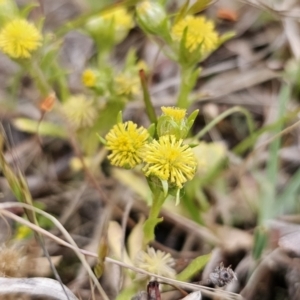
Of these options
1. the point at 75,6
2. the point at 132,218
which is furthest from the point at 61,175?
the point at 75,6

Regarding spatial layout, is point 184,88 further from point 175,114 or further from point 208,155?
point 175,114

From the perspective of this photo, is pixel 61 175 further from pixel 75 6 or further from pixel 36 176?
pixel 75 6

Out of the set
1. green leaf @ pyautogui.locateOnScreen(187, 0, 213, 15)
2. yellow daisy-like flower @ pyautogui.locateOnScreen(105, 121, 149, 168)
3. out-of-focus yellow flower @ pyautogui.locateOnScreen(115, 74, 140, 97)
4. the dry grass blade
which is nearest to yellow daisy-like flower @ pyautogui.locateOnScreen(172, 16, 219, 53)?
green leaf @ pyautogui.locateOnScreen(187, 0, 213, 15)

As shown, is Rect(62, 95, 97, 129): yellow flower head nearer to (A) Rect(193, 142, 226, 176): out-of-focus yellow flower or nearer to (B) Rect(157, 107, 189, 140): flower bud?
(A) Rect(193, 142, 226, 176): out-of-focus yellow flower

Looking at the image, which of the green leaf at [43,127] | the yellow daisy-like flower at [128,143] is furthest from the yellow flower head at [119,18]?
the yellow daisy-like flower at [128,143]

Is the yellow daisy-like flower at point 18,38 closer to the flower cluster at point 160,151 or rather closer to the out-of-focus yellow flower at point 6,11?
the out-of-focus yellow flower at point 6,11
